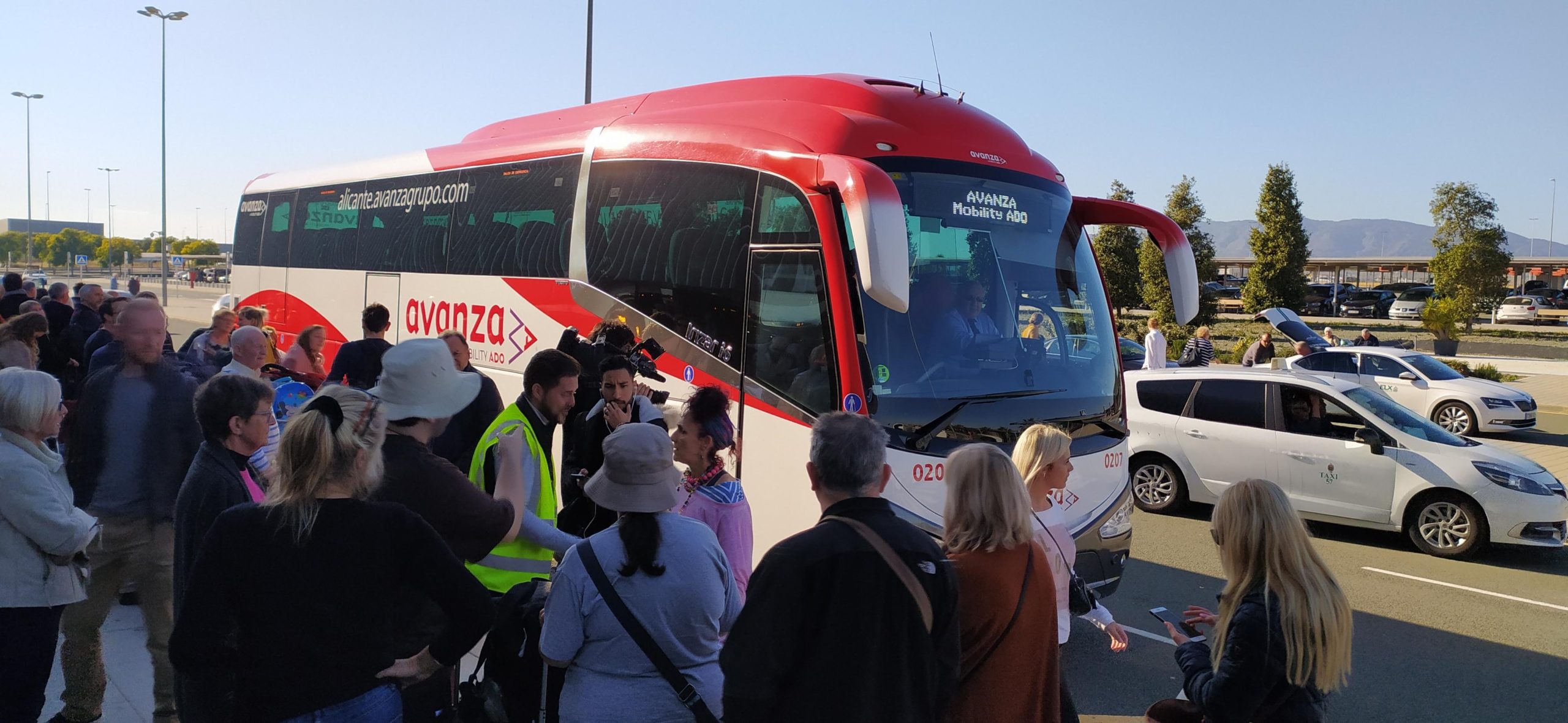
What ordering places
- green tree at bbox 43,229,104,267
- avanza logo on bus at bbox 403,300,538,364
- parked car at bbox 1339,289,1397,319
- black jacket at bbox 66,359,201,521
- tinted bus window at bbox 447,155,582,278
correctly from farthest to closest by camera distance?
green tree at bbox 43,229,104,267, parked car at bbox 1339,289,1397,319, avanza logo on bus at bbox 403,300,538,364, tinted bus window at bbox 447,155,582,278, black jacket at bbox 66,359,201,521

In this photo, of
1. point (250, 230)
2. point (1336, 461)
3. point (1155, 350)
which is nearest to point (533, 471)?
point (1336, 461)

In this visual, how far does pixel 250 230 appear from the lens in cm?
1374

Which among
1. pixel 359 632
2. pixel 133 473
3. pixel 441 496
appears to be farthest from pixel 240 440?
pixel 133 473

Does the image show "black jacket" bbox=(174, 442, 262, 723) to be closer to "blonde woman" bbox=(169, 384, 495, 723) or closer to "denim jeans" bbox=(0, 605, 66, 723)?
"blonde woman" bbox=(169, 384, 495, 723)

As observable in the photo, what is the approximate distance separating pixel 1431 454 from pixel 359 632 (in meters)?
9.55

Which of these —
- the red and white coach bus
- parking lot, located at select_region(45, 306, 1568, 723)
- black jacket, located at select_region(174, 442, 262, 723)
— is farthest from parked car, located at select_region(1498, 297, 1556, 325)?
black jacket, located at select_region(174, 442, 262, 723)

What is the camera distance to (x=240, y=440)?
353 centimetres

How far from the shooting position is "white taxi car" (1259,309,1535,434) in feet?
53.7

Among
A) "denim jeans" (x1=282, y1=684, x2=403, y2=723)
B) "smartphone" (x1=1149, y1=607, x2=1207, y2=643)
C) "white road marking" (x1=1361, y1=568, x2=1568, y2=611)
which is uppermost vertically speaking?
"smartphone" (x1=1149, y1=607, x2=1207, y2=643)

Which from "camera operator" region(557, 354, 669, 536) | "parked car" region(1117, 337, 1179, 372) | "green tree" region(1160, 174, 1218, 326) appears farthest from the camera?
"green tree" region(1160, 174, 1218, 326)

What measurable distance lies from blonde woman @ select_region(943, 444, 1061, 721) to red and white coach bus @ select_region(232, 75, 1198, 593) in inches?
80.4

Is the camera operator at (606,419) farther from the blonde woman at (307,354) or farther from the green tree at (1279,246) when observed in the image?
the green tree at (1279,246)

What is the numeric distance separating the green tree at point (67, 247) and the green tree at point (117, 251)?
138cm

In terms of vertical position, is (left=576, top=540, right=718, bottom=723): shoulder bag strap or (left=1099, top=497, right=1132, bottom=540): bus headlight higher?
(left=576, top=540, right=718, bottom=723): shoulder bag strap
